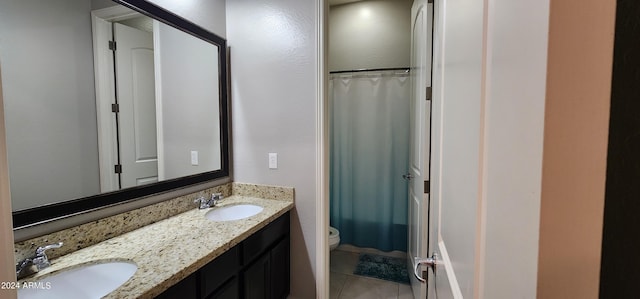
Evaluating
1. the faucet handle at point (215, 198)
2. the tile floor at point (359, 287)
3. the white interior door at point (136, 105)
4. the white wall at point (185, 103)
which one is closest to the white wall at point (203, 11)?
the white wall at point (185, 103)

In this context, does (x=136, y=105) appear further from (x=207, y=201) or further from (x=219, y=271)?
(x=219, y=271)

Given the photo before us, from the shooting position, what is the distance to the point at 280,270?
177 centimetres

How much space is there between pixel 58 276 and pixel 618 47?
1.52 metres

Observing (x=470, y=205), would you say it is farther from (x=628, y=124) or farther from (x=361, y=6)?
(x=361, y=6)

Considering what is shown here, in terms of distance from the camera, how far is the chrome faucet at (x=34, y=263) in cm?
89

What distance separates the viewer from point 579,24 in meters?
0.21

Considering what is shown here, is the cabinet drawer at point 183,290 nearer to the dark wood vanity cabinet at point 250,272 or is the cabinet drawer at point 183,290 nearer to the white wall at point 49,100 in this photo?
the dark wood vanity cabinet at point 250,272

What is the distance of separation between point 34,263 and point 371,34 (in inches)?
116

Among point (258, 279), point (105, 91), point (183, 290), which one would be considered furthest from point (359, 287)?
point (105, 91)

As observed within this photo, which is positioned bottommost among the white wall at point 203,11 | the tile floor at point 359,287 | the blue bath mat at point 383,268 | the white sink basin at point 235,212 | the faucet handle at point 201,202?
the tile floor at point 359,287

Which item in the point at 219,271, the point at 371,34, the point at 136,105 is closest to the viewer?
the point at 219,271

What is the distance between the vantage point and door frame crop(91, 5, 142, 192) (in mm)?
1197

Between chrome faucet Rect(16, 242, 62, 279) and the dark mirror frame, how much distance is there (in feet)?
0.36

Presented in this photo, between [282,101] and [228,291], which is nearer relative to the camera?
[228,291]
